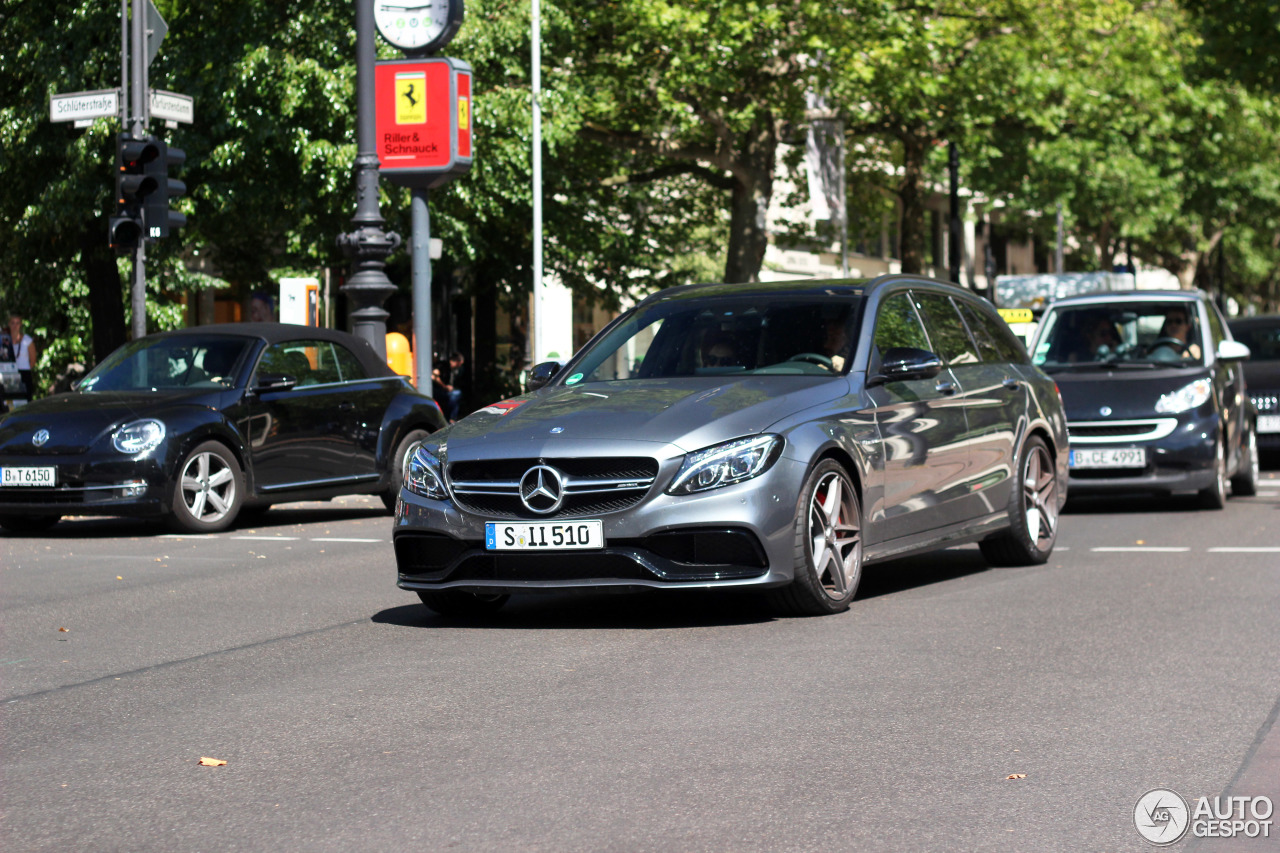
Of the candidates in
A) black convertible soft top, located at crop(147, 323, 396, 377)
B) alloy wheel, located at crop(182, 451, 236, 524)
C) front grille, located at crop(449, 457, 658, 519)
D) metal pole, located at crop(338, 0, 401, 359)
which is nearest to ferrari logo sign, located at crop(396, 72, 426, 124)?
metal pole, located at crop(338, 0, 401, 359)

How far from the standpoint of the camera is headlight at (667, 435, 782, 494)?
306 inches

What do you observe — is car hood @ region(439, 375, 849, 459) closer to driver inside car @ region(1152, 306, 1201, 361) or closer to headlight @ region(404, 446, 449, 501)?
headlight @ region(404, 446, 449, 501)

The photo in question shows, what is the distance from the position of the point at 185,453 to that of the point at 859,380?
6.03 meters

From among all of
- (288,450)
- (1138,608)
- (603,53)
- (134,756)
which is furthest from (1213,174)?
(134,756)

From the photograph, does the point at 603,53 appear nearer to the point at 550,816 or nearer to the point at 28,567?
the point at 28,567

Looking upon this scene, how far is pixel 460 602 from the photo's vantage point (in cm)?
858

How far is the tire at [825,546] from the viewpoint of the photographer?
8070 millimetres

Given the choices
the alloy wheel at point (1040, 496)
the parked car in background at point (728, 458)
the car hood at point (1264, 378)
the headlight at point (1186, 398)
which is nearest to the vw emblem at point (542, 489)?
the parked car in background at point (728, 458)

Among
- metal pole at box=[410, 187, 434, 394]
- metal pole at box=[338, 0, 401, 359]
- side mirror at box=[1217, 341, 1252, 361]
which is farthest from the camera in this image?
metal pole at box=[410, 187, 434, 394]

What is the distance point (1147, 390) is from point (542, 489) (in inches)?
346

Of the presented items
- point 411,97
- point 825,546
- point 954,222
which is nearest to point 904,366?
point 825,546

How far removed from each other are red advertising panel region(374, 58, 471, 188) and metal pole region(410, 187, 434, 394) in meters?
0.27

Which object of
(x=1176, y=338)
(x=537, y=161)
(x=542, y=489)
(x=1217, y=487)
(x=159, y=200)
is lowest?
(x=1217, y=487)

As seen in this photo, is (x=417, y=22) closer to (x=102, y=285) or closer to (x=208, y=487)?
(x=102, y=285)
